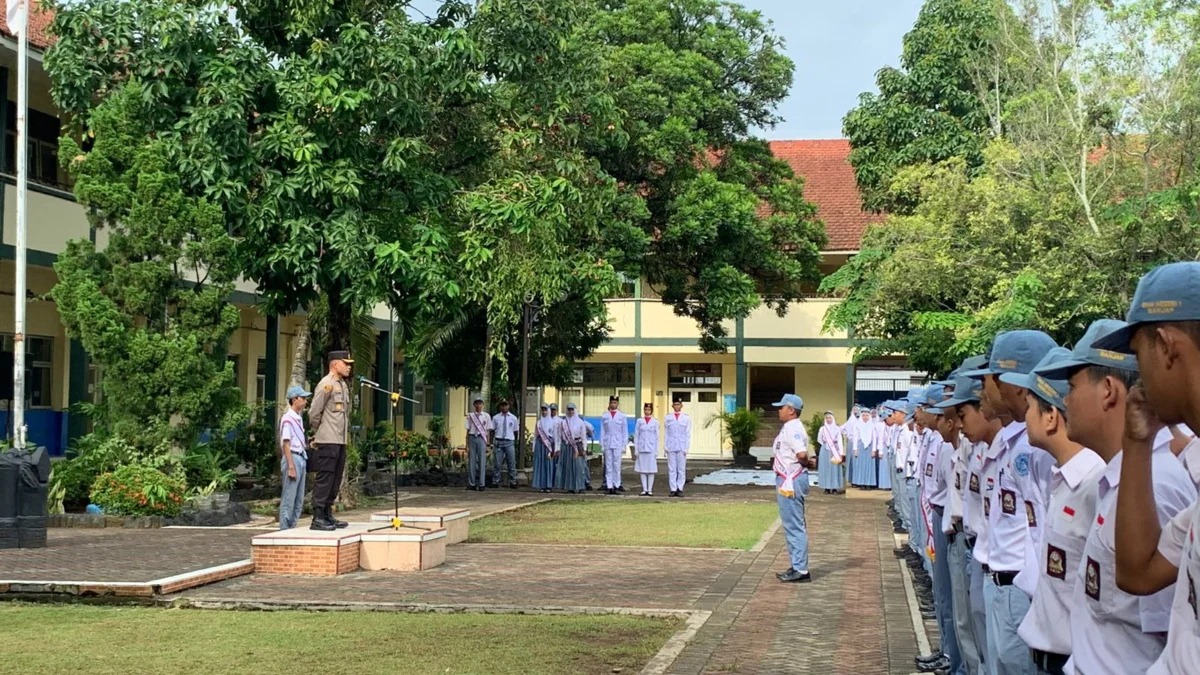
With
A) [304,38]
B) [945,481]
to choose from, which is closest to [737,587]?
[945,481]

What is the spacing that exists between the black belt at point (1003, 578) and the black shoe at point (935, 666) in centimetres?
314

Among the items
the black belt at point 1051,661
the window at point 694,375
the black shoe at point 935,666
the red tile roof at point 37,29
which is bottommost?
the black shoe at point 935,666

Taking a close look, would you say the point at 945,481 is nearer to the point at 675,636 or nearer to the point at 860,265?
the point at 675,636

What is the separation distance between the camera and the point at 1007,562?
5363mm

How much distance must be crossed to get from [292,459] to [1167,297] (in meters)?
13.3

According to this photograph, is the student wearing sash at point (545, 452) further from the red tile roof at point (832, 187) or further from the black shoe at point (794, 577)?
the red tile roof at point (832, 187)

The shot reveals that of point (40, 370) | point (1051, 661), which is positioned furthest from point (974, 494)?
point (40, 370)

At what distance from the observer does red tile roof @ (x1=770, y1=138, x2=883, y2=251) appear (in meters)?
41.7

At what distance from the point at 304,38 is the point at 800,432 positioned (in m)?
10.2

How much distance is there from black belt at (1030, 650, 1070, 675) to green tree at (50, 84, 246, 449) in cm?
1554

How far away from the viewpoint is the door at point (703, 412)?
147 feet

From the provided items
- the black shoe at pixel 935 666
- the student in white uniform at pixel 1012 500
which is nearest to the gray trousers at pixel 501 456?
the black shoe at pixel 935 666

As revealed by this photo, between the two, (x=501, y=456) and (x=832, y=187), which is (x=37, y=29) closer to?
(x=501, y=456)

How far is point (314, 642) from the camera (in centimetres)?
903
